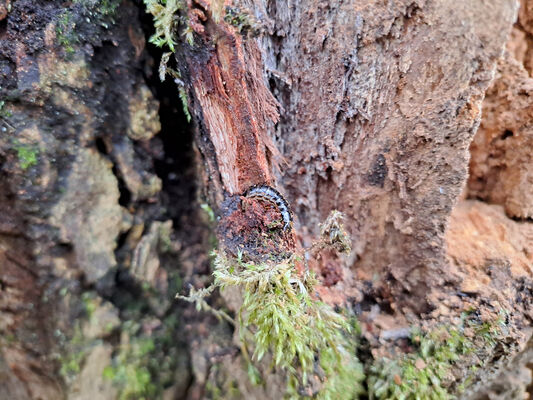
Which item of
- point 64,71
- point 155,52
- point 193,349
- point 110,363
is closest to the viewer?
point 64,71

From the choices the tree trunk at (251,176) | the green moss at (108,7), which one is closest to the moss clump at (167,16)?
the tree trunk at (251,176)

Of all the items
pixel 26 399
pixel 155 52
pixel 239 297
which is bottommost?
pixel 26 399

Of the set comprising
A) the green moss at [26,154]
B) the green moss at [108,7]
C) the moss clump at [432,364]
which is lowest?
the moss clump at [432,364]

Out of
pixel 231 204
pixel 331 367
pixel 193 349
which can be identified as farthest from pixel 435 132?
pixel 193 349

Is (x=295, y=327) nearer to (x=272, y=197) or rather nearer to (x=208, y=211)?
(x=272, y=197)

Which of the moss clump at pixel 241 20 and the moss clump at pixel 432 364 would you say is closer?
the moss clump at pixel 241 20

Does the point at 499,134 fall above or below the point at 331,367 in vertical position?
above

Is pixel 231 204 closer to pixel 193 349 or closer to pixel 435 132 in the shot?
pixel 435 132

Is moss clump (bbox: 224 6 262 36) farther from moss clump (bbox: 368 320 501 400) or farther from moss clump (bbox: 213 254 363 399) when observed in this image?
moss clump (bbox: 368 320 501 400)

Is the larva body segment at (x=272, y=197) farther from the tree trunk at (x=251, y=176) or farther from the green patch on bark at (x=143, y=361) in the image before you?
the green patch on bark at (x=143, y=361)
